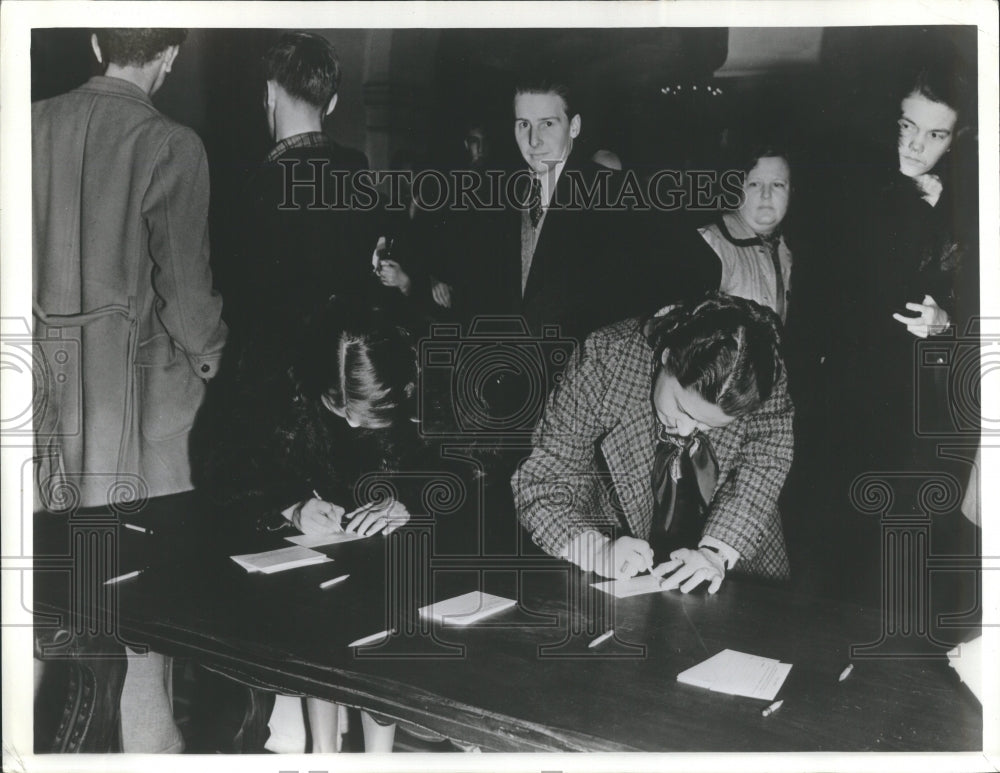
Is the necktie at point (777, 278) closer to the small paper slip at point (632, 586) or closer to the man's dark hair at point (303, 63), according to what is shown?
the small paper slip at point (632, 586)

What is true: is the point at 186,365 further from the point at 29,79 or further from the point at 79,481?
the point at 29,79

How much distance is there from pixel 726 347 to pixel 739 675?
3.20ft

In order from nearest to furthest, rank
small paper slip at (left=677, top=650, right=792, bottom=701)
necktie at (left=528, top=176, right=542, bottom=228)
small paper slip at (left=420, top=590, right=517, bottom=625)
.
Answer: small paper slip at (left=677, top=650, right=792, bottom=701), small paper slip at (left=420, top=590, right=517, bottom=625), necktie at (left=528, top=176, right=542, bottom=228)

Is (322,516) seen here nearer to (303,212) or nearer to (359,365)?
(359,365)

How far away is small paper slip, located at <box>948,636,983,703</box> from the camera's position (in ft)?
8.76

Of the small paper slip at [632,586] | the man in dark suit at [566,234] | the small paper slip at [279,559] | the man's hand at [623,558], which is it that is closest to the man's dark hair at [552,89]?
the man in dark suit at [566,234]

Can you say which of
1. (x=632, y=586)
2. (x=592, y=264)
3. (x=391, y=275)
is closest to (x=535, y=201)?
(x=592, y=264)

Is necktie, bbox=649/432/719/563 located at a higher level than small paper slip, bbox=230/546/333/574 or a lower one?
higher

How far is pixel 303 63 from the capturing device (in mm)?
2684

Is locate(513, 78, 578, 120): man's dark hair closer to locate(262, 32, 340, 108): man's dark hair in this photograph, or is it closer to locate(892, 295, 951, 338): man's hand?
locate(262, 32, 340, 108): man's dark hair

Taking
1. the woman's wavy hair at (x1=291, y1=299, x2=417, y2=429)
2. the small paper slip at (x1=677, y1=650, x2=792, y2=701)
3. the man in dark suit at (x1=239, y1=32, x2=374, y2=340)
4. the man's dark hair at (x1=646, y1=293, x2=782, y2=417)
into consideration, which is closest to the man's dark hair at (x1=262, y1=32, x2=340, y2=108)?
the man in dark suit at (x1=239, y1=32, x2=374, y2=340)

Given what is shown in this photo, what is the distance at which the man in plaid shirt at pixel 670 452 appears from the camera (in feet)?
8.76

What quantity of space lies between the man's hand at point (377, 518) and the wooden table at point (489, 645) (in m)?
0.04

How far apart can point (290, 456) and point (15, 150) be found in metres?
1.30
